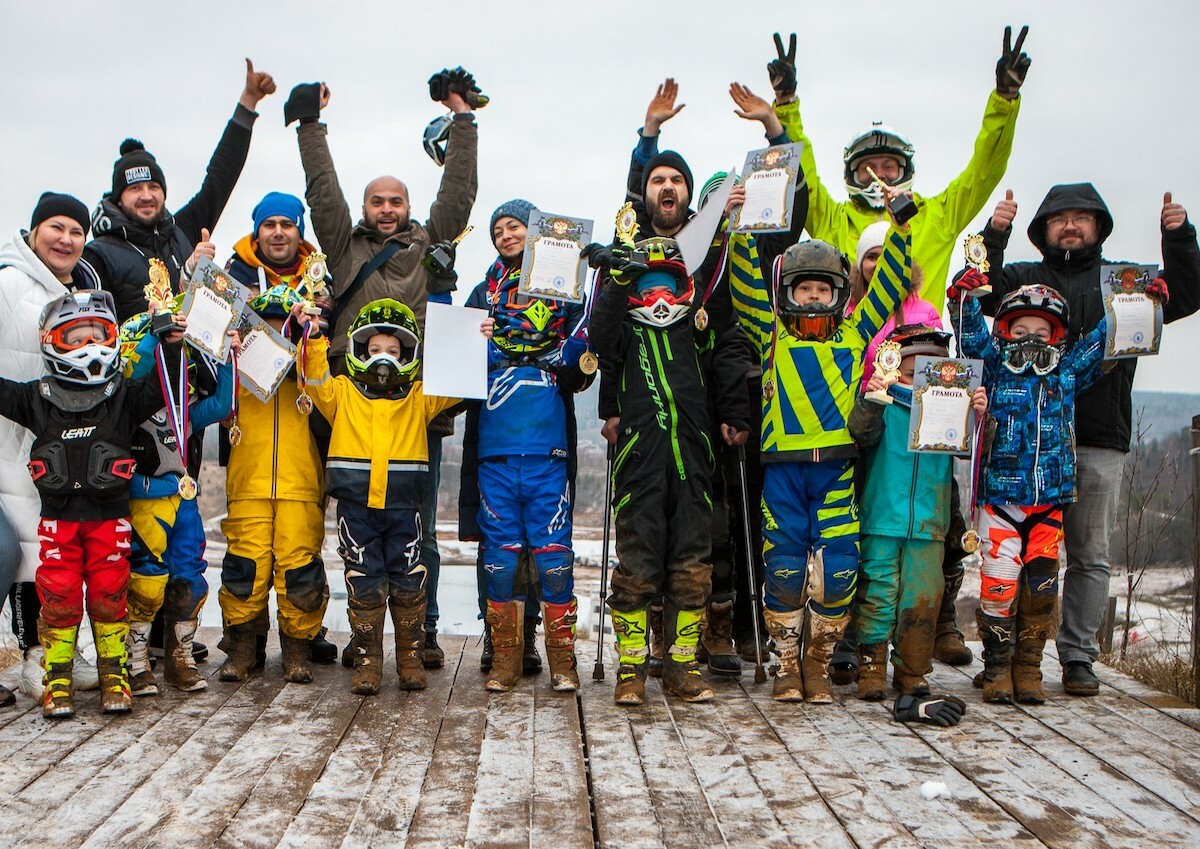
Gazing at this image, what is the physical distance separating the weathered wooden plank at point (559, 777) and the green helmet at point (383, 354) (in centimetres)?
176

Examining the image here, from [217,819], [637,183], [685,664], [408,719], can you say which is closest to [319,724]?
[408,719]

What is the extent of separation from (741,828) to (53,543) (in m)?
3.42

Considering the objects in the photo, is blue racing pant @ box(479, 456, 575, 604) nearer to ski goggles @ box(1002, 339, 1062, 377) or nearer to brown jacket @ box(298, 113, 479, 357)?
brown jacket @ box(298, 113, 479, 357)

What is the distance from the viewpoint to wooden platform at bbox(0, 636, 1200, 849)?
11.9 feet

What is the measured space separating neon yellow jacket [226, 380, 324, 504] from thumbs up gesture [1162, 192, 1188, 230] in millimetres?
4675

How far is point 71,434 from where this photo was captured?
5.13m

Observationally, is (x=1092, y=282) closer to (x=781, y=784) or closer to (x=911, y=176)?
(x=911, y=176)

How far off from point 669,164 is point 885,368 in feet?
5.01

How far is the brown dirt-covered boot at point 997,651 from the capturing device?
18.1 ft

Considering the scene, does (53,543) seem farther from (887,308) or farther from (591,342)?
(887,308)

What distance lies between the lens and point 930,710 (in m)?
5.06

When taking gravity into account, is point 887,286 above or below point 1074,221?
below

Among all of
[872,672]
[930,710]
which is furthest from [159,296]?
[930,710]

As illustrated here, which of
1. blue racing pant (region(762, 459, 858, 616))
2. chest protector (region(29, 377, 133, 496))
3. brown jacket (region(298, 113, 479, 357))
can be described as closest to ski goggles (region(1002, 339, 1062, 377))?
blue racing pant (region(762, 459, 858, 616))
